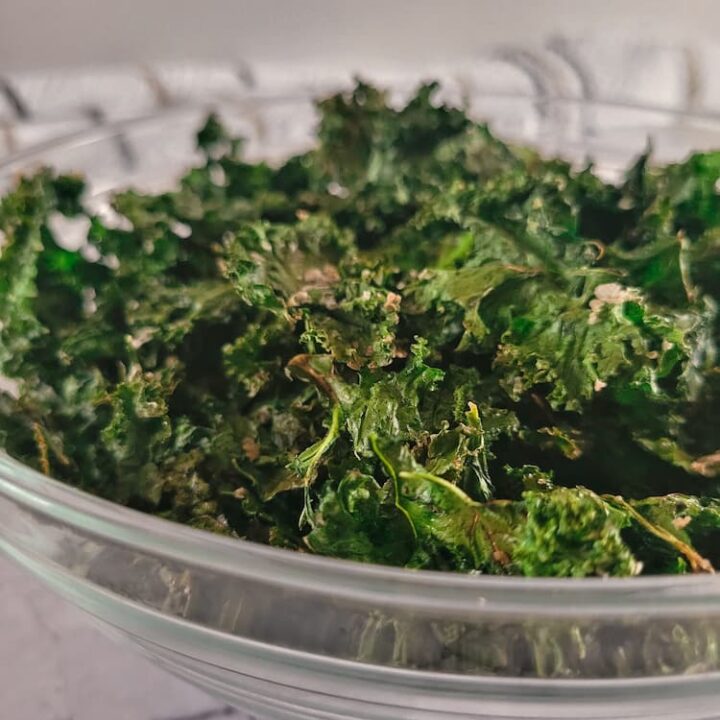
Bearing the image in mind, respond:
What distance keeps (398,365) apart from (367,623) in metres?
0.20

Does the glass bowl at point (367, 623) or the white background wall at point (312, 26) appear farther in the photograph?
the white background wall at point (312, 26)

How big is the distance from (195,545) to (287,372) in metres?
0.16

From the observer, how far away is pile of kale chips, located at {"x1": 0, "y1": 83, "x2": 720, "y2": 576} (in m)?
0.48

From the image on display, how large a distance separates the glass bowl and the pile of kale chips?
0.14 feet

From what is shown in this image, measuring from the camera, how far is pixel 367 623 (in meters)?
0.42

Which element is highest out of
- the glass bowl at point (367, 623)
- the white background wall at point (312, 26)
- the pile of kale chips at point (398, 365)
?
the white background wall at point (312, 26)

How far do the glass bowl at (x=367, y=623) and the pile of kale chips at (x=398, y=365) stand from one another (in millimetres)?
41

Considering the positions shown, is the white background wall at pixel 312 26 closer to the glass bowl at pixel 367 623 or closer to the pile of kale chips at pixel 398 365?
the pile of kale chips at pixel 398 365

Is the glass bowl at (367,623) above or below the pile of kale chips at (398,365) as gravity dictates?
below

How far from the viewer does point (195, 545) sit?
44 cm

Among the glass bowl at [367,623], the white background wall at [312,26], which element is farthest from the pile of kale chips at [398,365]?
the white background wall at [312,26]

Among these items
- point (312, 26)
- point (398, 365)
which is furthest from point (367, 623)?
point (312, 26)

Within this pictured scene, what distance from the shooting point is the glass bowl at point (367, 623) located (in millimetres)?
398

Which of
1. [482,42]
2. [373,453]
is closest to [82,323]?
[373,453]
